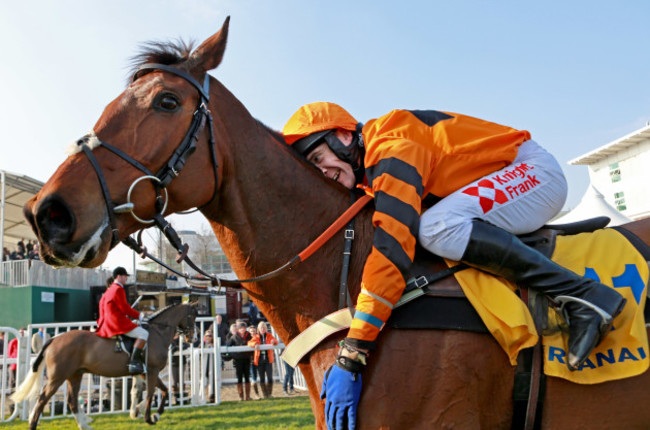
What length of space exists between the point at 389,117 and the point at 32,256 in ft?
90.7

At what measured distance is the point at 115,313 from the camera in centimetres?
995

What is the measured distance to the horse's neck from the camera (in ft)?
8.06

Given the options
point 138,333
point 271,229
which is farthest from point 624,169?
point 271,229

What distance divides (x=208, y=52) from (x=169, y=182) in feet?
2.52

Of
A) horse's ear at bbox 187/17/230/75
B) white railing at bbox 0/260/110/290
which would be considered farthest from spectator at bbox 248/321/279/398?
horse's ear at bbox 187/17/230/75

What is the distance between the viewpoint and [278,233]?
2508 mm

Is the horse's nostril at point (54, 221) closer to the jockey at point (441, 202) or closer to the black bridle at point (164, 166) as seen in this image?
the black bridle at point (164, 166)

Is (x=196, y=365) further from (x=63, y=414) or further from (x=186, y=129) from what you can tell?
(x=186, y=129)

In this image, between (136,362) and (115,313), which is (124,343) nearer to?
(136,362)

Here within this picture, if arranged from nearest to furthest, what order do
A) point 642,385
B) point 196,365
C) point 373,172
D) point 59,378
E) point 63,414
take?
point 642,385 < point 373,172 < point 59,378 < point 63,414 < point 196,365

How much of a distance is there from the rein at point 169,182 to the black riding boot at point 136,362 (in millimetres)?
8410

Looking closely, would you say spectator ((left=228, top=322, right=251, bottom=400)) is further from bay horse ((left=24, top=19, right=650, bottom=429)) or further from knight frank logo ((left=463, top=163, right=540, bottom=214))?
knight frank logo ((left=463, top=163, right=540, bottom=214))

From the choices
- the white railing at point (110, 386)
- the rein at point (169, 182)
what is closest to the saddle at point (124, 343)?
the white railing at point (110, 386)

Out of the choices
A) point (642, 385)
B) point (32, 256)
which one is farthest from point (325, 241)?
point (32, 256)
